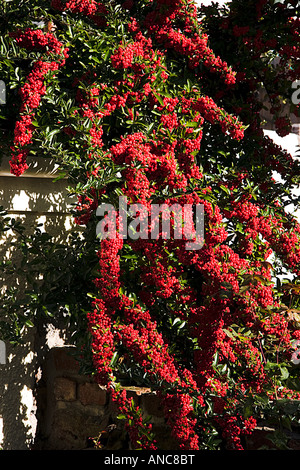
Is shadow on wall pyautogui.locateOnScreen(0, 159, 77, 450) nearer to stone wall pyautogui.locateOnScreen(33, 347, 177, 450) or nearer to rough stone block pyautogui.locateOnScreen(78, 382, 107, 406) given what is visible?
stone wall pyautogui.locateOnScreen(33, 347, 177, 450)

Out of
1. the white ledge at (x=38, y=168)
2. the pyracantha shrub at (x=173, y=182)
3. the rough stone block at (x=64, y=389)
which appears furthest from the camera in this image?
the rough stone block at (x=64, y=389)

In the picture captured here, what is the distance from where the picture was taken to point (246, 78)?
251 centimetres

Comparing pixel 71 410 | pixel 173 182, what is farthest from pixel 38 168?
pixel 71 410

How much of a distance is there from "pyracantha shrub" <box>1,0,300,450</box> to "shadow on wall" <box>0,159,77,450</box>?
1.10 feet

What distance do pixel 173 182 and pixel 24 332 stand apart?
1.13 metres

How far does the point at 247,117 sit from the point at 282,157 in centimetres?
26

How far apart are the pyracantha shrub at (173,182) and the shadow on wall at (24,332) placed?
1.10 feet

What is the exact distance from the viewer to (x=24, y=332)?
2602mm

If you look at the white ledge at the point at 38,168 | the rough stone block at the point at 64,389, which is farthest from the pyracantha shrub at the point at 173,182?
the rough stone block at the point at 64,389

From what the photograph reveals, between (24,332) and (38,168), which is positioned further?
(24,332)

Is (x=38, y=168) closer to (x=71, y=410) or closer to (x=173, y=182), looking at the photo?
(x=173, y=182)

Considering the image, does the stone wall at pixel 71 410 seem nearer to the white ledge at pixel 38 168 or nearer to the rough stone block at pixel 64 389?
the rough stone block at pixel 64 389

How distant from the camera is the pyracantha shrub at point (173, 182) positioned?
1922mm
